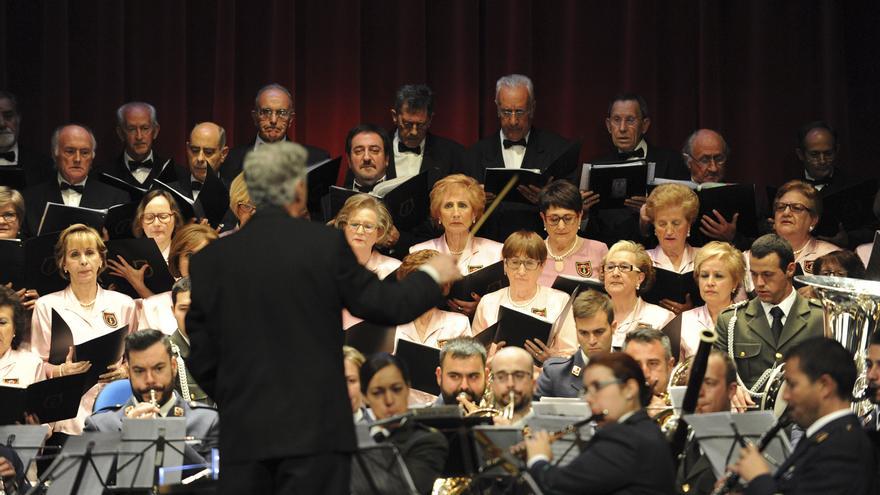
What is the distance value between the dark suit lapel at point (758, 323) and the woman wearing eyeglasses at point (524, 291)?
87 cm

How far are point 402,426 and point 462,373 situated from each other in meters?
1.04

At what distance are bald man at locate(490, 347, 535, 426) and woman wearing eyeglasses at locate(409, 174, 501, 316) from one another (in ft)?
5.13

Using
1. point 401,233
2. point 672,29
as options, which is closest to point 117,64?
point 401,233

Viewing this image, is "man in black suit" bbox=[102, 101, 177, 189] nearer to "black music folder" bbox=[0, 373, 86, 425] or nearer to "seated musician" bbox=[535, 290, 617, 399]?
"black music folder" bbox=[0, 373, 86, 425]

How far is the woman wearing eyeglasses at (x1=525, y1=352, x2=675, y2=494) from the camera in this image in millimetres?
4176

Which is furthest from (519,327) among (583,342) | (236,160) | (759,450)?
(236,160)

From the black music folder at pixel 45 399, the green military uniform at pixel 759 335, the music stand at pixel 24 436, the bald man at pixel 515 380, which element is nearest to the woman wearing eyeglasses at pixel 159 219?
the black music folder at pixel 45 399

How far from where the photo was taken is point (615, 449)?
4.19 meters

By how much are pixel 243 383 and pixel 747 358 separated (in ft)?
9.39

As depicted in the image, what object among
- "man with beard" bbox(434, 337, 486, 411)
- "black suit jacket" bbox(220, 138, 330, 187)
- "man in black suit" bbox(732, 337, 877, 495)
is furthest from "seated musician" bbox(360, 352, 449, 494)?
"black suit jacket" bbox(220, 138, 330, 187)

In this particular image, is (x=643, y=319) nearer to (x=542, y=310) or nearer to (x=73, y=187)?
(x=542, y=310)

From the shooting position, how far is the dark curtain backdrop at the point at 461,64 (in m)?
9.20

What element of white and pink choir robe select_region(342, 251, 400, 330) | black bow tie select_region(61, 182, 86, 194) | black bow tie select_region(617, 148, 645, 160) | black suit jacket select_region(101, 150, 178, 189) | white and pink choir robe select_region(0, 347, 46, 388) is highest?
black bow tie select_region(617, 148, 645, 160)

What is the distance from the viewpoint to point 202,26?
368 inches
